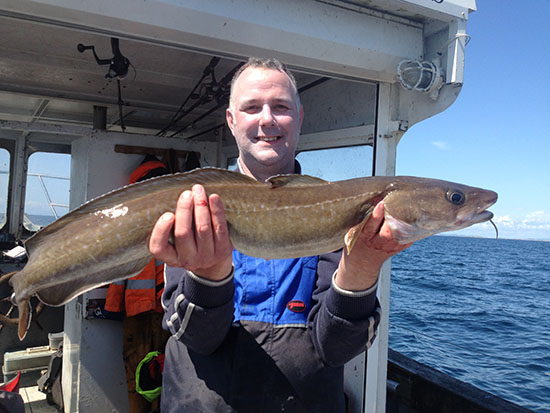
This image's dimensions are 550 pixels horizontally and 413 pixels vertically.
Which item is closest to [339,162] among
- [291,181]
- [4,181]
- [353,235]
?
[291,181]

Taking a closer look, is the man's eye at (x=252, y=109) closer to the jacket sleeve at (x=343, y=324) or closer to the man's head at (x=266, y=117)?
the man's head at (x=266, y=117)

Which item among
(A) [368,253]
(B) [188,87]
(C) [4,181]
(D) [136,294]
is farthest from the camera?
(C) [4,181]

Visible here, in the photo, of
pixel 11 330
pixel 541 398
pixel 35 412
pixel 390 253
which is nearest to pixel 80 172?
pixel 35 412

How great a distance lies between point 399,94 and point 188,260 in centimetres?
276

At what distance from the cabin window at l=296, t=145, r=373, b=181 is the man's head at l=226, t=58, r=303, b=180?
1788mm

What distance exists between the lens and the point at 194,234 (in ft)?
6.76

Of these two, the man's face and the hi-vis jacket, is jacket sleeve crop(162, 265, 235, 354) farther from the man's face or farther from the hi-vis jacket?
the hi-vis jacket

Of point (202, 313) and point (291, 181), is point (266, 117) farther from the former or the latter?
point (202, 313)

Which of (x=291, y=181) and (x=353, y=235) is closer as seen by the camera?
(x=353, y=235)

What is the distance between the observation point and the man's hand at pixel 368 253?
2.16 metres

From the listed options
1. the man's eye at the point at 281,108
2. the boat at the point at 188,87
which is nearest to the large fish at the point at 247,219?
the man's eye at the point at 281,108

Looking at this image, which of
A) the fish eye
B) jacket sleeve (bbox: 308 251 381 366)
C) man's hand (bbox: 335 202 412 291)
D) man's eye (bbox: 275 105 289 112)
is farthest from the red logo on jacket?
man's eye (bbox: 275 105 289 112)

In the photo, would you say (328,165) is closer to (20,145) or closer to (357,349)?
(357,349)

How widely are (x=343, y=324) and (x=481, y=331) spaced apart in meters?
22.5
